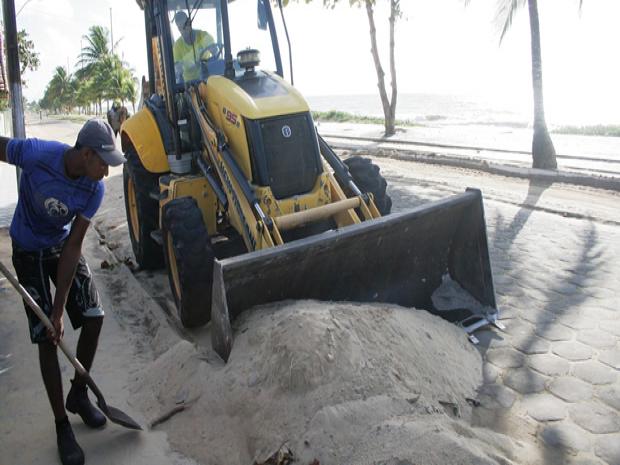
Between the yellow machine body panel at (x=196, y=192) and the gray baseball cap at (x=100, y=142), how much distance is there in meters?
1.89

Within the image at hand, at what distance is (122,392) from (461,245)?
2.86 metres

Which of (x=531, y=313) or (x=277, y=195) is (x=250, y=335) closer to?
(x=277, y=195)

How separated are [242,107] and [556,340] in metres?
3.02

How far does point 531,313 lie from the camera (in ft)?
14.3

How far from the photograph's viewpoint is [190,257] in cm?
394

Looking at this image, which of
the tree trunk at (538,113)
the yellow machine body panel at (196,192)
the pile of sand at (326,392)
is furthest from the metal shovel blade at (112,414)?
the tree trunk at (538,113)

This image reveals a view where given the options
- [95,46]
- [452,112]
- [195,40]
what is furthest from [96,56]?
[195,40]

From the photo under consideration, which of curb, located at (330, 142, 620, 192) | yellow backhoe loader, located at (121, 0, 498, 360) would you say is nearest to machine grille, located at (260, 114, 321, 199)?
yellow backhoe loader, located at (121, 0, 498, 360)

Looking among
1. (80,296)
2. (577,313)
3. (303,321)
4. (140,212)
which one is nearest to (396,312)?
(303,321)

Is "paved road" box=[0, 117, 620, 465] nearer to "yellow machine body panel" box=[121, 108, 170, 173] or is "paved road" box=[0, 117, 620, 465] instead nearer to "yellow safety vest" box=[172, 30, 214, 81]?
"yellow machine body panel" box=[121, 108, 170, 173]

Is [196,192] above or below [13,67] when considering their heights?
below

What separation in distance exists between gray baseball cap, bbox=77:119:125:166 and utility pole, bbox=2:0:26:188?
4541mm

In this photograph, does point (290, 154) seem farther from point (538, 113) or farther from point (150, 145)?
point (538, 113)

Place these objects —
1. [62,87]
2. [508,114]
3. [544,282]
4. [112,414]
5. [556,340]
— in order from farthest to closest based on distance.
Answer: [62,87] → [508,114] → [544,282] → [556,340] → [112,414]
